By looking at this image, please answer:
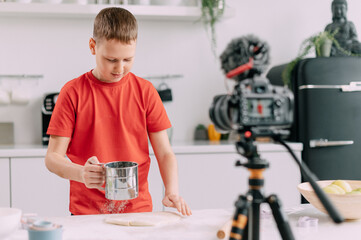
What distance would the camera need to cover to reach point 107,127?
1.62 m

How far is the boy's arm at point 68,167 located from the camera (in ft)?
4.04

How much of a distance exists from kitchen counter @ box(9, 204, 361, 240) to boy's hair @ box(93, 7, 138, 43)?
22.3 inches

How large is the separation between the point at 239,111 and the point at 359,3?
3232 mm

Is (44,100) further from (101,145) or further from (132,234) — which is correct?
(132,234)

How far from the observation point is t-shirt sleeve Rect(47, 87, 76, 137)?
1544mm

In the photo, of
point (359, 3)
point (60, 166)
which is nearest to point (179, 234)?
point (60, 166)

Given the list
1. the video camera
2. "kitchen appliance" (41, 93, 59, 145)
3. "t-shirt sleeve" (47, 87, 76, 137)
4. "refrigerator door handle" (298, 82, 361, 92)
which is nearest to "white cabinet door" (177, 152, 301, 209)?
"refrigerator door handle" (298, 82, 361, 92)

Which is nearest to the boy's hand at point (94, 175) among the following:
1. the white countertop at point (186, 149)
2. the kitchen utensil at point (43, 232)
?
the kitchen utensil at point (43, 232)

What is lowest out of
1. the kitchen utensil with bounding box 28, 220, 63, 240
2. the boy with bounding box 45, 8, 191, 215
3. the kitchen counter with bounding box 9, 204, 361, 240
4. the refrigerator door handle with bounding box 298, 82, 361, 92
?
the kitchen counter with bounding box 9, 204, 361, 240

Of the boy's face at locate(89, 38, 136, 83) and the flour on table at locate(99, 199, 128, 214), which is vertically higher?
the boy's face at locate(89, 38, 136, 83)

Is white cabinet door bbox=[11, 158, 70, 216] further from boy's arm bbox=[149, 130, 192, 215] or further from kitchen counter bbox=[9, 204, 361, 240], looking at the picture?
kitchen counter bbox=[9, 204, 361, 240]

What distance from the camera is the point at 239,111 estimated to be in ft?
2.93

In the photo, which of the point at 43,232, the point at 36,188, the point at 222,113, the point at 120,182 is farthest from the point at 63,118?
the point at 36,188

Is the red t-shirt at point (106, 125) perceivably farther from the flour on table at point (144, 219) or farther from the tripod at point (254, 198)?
the tripod at point (254, 198)
